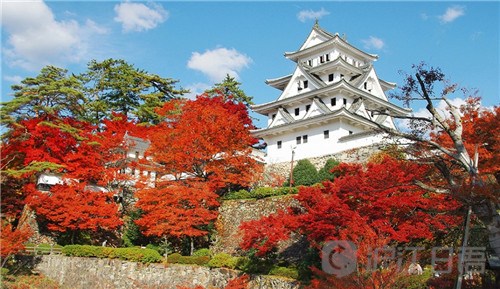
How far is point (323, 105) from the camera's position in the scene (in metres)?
30.7

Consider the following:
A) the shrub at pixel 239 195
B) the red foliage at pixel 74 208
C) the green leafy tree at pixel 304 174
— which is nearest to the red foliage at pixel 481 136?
the green leafy tree at pixel 304 174

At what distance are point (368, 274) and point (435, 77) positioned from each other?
581 cm

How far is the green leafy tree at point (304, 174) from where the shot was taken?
2662 centimetres

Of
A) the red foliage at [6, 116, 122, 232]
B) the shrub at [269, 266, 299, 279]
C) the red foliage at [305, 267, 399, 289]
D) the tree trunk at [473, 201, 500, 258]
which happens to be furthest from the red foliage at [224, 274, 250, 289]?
the tree trunk at [473, 201, 500, 258]

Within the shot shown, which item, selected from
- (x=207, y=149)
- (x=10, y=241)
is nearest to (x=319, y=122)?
(x=207, y=149)

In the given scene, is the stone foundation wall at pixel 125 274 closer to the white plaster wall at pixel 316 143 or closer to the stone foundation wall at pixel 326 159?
the stone foundation wall at pixel 326 159

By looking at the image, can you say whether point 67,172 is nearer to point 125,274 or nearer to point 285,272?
point 125,274

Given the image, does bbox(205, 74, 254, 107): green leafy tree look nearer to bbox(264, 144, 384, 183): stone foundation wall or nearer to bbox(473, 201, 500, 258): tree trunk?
bbox(264, 144, 384, 183): stone foundation wall

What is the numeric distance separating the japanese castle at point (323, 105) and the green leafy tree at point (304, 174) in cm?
193

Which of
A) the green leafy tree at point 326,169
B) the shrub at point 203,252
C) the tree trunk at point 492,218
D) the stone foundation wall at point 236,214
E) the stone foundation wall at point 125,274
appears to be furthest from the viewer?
the green leafy tree at point 326,169

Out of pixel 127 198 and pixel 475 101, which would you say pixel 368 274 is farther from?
pixel 127 198

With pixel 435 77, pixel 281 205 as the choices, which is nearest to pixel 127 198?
pixel 281 205

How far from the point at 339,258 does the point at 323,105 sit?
17.5 metres

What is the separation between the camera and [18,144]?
27.4 metres
